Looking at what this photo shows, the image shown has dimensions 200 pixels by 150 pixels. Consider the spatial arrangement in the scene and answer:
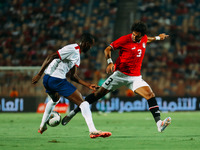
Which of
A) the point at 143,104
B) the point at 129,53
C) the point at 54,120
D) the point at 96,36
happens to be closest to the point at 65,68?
the point at 54,120

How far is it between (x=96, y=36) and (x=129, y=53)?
16.3 m

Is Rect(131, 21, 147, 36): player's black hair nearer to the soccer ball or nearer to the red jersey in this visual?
the red jersey

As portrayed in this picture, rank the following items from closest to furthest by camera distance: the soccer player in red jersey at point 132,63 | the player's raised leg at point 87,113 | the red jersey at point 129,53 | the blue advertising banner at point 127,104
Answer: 1. the player's raised leg at point 87,113
2. the soccer player in red jersey at point 132,63
3. the red jersey at point 129,53
4. the blue advertising banner at point 127,104

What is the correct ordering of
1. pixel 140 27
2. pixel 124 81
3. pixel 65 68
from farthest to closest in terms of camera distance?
1. pixel 124 81
2. pixel 140 27
3. pixel 65 68

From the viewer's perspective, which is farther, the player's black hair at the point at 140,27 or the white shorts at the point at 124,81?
the white shorts at the point at 124,81

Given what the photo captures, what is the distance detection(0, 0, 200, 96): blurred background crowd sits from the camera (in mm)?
23138

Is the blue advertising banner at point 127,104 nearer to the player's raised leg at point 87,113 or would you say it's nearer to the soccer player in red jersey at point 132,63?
the soccer player in red jersey at point 132,63

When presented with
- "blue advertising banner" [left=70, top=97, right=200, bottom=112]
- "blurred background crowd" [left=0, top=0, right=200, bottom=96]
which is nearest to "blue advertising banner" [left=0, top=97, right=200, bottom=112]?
"blue advertising banner" [left=70, top=97, right=200, bottom=112]

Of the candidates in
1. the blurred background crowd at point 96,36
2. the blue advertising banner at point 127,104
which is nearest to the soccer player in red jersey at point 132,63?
the blurred background crowd at point 96,36

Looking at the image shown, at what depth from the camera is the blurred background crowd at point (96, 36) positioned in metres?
23.1

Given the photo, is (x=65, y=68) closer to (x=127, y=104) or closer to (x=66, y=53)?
(x=66, y=53)

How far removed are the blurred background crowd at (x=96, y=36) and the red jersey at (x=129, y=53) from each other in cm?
1076

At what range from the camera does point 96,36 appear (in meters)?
26.5

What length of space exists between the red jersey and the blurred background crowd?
10757 millimetres
